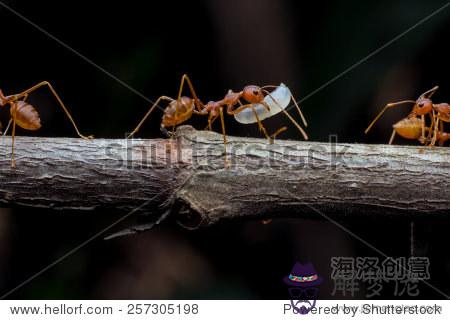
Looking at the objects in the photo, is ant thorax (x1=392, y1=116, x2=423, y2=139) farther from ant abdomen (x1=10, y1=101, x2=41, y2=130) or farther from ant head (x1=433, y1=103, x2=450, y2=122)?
ant abdomen (x1=10, y1=101, x2=41, y2=130)

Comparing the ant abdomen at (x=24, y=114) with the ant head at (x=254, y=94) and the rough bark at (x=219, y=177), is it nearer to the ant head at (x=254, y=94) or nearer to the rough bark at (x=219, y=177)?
the rough bark at (x=219, y=177)

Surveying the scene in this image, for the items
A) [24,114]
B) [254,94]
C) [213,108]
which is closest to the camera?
[24,114]

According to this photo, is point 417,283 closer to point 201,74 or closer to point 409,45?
point 409,45

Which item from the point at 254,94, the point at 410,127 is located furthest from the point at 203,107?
the point at 410,127

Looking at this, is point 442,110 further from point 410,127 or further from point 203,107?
point 203,107

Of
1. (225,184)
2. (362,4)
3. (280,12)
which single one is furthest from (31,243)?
(362,4)

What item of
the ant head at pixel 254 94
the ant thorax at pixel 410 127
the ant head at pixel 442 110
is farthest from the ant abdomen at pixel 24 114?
the ant head at pixel 442 110

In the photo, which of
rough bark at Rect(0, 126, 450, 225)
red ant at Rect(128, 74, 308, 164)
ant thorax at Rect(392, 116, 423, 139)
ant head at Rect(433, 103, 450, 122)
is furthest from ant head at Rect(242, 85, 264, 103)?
ant head at Rect(433, 103, 450, 122)
